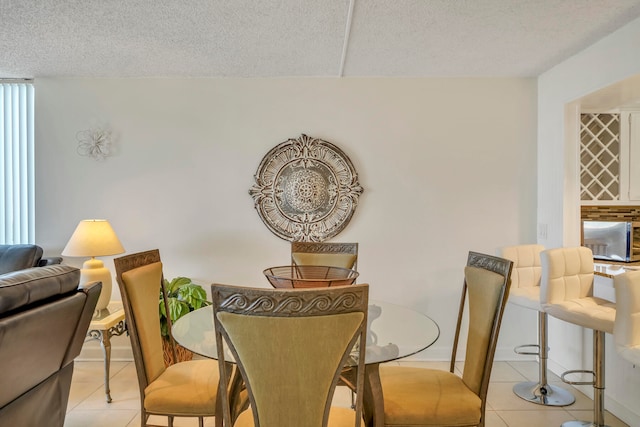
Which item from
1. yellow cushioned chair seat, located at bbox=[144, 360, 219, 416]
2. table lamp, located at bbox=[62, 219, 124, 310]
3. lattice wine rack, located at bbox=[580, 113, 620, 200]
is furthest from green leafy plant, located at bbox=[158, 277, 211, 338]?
lattice wine rack, located at bbox=[580, 113, 620, 200]

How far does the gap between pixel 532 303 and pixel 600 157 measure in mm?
1715

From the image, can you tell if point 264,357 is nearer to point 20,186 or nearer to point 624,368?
point 624,368

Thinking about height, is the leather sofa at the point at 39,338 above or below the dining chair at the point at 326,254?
below

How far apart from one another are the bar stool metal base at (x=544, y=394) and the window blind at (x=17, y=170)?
4086 millimetres

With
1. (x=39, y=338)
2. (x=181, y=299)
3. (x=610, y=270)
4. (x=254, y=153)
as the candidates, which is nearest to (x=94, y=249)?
(x=181, y=299)

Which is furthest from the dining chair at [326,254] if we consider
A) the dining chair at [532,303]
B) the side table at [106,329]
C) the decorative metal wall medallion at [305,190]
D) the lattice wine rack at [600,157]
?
the lattice wine rack at [600,157]

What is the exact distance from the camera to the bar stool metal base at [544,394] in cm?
269

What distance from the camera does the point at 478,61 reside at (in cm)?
304

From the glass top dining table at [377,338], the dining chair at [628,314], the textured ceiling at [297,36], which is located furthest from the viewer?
the textured ceiling at [297,36]

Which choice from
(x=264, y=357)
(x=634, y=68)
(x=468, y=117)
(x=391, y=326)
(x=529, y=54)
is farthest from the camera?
(x=468, y=117)

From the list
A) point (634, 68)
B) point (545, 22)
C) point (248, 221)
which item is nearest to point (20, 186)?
point (248, 221)

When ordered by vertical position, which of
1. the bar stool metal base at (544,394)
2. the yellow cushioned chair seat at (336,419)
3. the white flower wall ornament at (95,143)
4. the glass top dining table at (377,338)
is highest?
the white flower wall ornament at (95,143)

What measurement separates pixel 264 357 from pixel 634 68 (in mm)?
2617

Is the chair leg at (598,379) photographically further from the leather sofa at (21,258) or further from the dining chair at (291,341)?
the leather sofa at (21,258)
